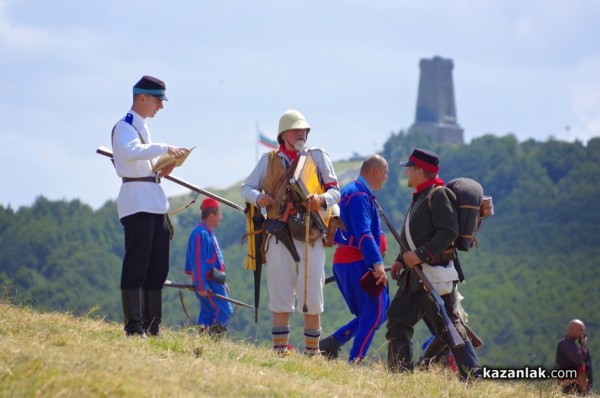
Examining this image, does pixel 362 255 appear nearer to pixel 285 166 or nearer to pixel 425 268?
pixel 425 268

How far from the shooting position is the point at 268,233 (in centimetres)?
1116

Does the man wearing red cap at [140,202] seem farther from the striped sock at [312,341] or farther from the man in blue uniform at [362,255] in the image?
the man in blue uniform at [362,255]

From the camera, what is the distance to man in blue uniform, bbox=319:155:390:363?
11.8m

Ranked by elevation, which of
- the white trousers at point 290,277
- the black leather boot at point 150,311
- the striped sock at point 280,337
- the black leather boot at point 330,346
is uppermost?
the white trousers at point 290,277

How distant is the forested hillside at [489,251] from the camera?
104 m

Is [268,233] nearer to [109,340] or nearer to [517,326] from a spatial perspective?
[109,340]

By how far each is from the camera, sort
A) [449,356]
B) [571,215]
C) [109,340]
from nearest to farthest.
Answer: [109,340] < [449,356] < [571,215]

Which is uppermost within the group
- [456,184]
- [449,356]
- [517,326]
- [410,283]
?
[456,184]

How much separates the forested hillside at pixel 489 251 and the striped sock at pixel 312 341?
255 feet

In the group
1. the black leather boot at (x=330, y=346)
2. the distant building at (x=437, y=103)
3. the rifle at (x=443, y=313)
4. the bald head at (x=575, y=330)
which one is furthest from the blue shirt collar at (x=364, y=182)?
the distant building at (x=437, y=103)

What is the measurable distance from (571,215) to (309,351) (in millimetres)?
130533

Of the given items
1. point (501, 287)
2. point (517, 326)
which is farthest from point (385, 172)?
point (501, 287)

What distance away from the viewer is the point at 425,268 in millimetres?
11109

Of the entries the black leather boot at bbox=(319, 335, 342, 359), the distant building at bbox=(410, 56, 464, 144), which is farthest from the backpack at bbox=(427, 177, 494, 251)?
the distant building at bbox=(410, 56, 464, 144)
